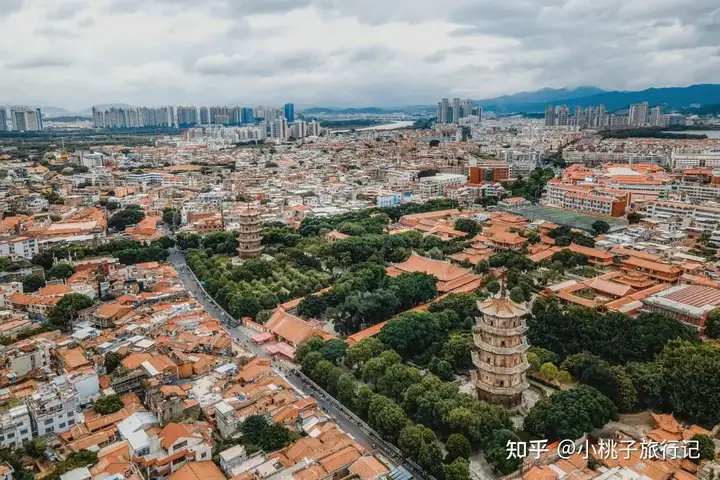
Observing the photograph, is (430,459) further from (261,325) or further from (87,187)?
(87,187)

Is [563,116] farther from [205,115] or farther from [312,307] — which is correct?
[312,307]

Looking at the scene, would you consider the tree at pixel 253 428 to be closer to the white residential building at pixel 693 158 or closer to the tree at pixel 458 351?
the tree at pixel 458 351

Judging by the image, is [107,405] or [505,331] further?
[505,331]

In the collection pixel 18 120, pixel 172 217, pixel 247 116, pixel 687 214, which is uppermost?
pixel 247 116

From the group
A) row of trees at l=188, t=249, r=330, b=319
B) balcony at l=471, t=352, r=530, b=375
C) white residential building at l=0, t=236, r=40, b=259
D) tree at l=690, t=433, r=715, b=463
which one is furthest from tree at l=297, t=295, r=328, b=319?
white residential building at l=0, t=236, r=40, b=259

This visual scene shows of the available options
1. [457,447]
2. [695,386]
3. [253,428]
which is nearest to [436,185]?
[695,386]
